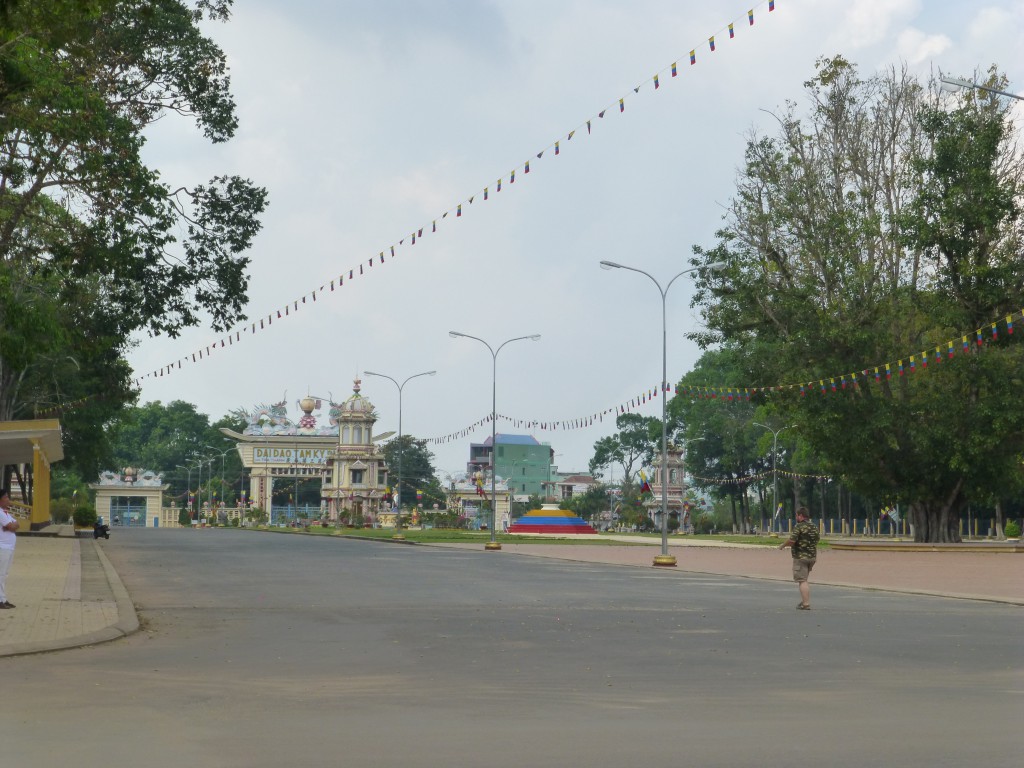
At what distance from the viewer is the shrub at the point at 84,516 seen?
61500 millimetres

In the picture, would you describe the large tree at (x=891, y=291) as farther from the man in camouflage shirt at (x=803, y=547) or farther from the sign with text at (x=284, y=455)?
the sign with text at (x=284, y=455)

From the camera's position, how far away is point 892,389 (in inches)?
2196

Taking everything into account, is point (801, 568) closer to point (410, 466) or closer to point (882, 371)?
point (882, 371)

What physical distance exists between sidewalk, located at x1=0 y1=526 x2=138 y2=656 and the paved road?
44cm

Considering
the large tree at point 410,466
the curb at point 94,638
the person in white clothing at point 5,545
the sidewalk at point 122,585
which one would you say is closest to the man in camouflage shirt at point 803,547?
the sidewalk at point 122,585

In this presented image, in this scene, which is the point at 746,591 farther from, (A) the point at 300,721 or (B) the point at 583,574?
(A) the point at 300,721

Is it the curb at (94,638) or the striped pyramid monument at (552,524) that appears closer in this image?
the curb at (94,638)

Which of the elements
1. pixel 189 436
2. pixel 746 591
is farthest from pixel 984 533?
pixel 189 436

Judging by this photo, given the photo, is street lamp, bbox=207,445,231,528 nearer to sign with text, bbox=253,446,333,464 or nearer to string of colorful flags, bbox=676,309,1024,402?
sign with text, bbox=253,446,333,464

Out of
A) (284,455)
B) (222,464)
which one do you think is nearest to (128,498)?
(284,455)

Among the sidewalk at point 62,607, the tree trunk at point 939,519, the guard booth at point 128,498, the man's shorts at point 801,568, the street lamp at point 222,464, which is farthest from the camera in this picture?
the street lamp at point 222,464

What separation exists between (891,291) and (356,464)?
232 feet

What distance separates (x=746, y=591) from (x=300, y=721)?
1783 centimetres

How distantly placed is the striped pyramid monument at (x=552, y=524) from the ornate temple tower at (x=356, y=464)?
3074 centimetres
